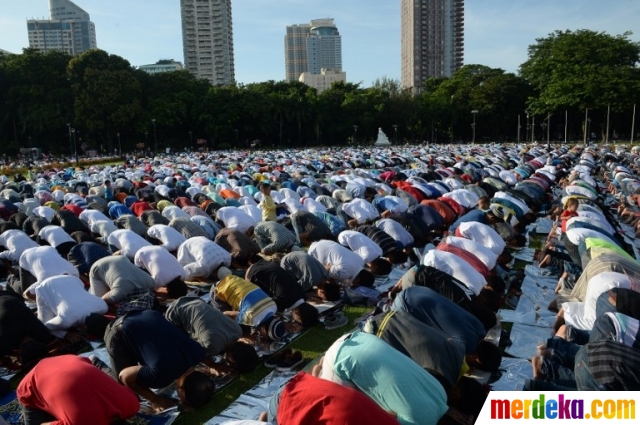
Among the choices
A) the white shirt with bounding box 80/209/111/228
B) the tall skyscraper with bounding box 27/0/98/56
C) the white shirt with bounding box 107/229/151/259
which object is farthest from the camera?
the tall skyscraper with bounding box 27/0/98/56

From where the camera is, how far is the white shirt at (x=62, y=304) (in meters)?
5.10

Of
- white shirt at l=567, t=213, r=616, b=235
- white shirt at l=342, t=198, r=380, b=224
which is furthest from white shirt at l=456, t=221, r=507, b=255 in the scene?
white shirt at l=342, t=198, r=380, b=224

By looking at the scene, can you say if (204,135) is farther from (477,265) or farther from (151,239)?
(477,265)

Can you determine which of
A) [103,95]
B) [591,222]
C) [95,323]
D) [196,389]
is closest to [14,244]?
[95,323]

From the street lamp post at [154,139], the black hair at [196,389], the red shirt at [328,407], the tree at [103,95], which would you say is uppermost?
the tree at [103,95]

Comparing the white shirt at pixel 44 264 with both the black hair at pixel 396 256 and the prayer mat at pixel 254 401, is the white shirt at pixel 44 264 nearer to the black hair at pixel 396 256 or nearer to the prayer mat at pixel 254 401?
the prayer mat at pixel 254 401

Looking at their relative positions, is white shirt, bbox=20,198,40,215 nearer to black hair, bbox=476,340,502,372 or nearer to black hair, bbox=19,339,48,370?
black hair, bbox=19,339,48,370

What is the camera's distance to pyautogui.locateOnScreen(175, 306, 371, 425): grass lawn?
13.8 feet

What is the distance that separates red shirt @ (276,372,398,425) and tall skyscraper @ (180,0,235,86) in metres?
105

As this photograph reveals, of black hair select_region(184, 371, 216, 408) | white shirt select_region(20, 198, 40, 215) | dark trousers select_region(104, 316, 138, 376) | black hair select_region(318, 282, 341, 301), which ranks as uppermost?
white shirt select_region(20, 198, 40, 215)

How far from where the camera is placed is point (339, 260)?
652cm

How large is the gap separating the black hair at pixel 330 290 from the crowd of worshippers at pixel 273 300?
0.05ft

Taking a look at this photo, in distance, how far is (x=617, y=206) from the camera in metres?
12.7

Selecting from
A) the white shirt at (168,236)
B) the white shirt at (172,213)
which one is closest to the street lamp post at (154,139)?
the white shirt at (172,213)
